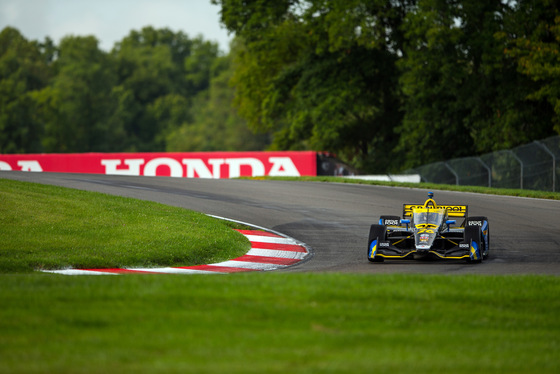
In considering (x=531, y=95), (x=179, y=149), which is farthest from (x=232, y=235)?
(x=179, y=149)

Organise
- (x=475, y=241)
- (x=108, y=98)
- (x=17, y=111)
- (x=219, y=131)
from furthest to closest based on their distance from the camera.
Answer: (x=108, y=98) < (x=219, y=131) < (x=17, y=111) < (x=475, y=241)

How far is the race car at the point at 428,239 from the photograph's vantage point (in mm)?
13320

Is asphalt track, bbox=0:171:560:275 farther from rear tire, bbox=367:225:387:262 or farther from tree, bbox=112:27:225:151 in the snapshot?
tree, bbox=112:27:225:151

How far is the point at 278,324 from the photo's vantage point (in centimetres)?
696

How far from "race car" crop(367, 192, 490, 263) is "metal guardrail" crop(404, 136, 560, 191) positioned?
13.9 m

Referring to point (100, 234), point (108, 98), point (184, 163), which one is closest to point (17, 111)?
point (108, 98)

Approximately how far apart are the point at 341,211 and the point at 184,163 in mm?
18944

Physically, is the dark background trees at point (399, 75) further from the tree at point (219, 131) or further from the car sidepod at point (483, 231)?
the tree at point (219, 131)

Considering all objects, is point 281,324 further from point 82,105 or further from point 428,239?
point 82,105

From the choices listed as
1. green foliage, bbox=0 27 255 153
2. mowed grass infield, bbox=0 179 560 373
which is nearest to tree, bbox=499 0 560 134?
mowed grass infield, bbox=0 179 560 373

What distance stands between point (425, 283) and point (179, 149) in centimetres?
8638

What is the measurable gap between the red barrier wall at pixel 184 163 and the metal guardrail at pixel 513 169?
263 inches

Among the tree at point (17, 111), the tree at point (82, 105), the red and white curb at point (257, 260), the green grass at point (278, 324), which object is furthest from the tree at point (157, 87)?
the green grass at point (278, 324)

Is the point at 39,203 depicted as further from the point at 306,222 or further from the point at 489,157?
the point at 489,157
